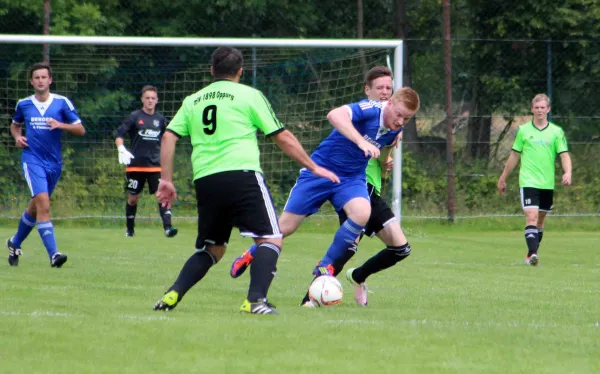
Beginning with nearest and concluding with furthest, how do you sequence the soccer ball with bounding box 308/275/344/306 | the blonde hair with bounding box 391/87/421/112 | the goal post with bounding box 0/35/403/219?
the soccer ball with bounding box 308/275/344/306 < the blonde hair with bounding box 391/87/421/112 < the goal post with bounding box 0/35/403/219

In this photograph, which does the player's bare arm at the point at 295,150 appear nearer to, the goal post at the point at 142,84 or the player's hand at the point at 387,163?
the player's hand at the point at 387,163

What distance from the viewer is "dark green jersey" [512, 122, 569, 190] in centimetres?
1376

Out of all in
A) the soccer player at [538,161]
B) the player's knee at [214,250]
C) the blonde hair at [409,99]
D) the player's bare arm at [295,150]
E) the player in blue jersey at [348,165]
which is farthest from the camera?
the soccer player at [538,161]

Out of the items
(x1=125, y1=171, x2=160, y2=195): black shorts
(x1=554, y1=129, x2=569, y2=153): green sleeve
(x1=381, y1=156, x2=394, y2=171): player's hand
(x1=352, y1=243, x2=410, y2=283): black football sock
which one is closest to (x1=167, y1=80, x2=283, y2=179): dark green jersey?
(x1=352, y1=243, x2=410, y2=283): black football sock

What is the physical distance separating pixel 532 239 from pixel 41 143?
19.5 feet

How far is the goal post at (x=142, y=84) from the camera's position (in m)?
18.3

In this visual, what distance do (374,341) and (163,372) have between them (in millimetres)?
1318

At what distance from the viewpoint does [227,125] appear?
6.81 metres

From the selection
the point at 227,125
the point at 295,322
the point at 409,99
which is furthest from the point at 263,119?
the point at 409,99

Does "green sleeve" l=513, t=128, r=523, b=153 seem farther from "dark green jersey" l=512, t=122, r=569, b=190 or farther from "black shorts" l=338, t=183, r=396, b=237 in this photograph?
"black shorts" l=338, t=183, r=396, b=237

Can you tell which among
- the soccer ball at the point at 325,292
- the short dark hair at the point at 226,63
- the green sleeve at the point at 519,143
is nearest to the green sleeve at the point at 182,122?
the short dark hair at the point at 226,63

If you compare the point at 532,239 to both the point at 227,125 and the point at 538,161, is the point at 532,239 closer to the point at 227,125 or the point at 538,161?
the point at 538,161

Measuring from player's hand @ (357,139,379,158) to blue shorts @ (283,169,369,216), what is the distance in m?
0.73

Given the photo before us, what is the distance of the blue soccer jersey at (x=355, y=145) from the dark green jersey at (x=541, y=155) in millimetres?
5844
